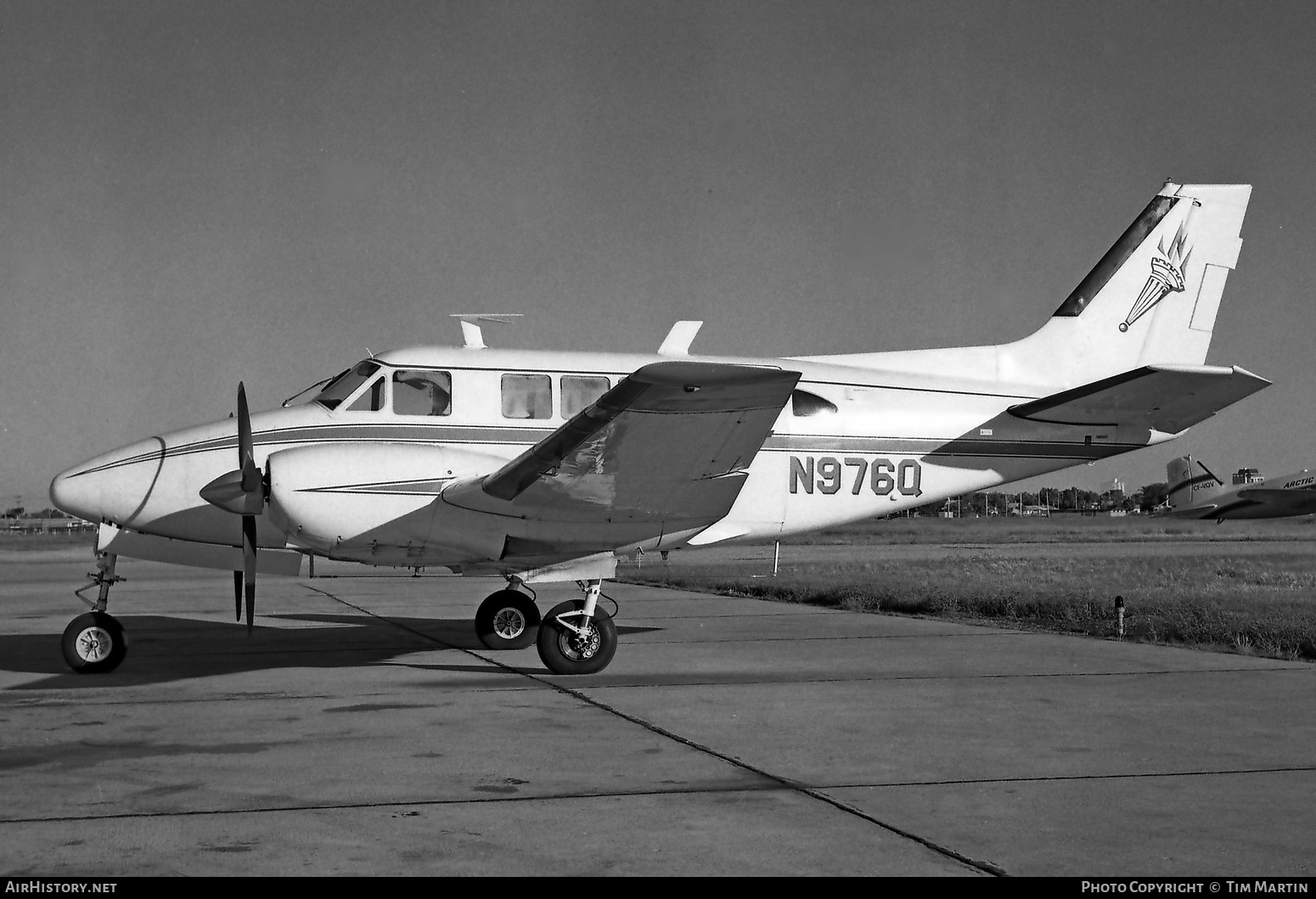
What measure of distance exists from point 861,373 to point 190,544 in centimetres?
755

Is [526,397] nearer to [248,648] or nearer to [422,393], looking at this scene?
[422,393]

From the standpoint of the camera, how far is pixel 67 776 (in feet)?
Result: 21.7

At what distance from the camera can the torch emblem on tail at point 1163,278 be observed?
45.7 feet

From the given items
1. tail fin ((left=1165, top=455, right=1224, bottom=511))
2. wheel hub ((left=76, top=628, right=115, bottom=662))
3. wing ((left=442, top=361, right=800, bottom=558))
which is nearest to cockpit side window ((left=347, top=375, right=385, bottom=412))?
wing ((left=442, top=361, right=800, bottom=558))

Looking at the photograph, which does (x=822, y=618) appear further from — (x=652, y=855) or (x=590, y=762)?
(x=652, y=855)

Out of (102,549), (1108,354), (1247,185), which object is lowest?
(102,549)

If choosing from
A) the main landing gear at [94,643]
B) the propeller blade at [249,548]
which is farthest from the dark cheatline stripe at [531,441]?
the main landing gear at [94,643]

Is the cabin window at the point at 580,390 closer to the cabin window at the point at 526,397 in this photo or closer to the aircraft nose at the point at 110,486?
the cabin window at the point at 526,397

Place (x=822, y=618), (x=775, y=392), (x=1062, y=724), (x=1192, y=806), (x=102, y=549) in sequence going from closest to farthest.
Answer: (x=1192, y=806) → (x=1062, y=724) → (x=775, y=392) → (x=102, y=549) → (x=822, y=618)

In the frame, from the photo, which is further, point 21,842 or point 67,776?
point 67,776

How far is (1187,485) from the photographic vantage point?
74312 mm

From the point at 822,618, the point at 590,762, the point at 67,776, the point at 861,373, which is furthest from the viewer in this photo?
the point at 822,618

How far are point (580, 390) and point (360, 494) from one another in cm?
273

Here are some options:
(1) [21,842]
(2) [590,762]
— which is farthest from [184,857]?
(2) [590,762]
